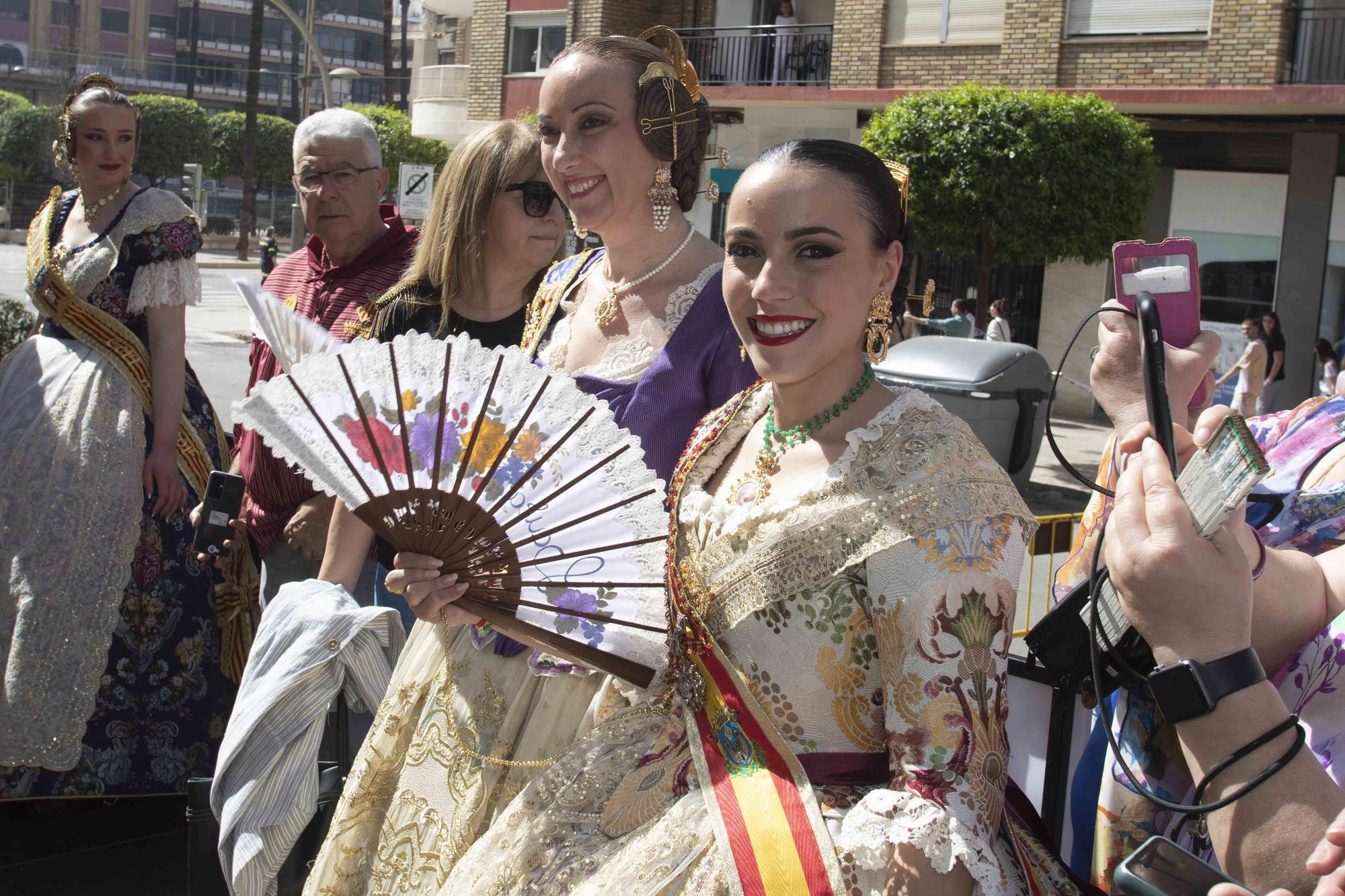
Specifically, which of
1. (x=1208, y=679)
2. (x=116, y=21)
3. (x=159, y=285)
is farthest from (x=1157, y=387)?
(x=116, y=21)

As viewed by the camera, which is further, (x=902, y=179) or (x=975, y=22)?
(x=975, y=22)

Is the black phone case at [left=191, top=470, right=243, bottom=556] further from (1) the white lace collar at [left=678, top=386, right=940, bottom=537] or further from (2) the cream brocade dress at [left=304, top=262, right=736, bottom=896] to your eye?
(1) the white lace collar at [left=678, top=386, right=940, bottom=537]

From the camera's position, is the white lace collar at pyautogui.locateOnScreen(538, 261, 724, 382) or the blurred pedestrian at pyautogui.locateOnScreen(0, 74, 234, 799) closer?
the white lace collar at pyautogui.locateOnScreen(538, 261, 724, 382)

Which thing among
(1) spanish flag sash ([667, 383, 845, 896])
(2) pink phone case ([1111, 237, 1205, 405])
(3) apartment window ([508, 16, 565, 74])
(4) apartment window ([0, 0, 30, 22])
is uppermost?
(4) apartment window ([0, 0, 30, 22])

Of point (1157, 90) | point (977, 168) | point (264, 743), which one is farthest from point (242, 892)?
point (1157, 90)

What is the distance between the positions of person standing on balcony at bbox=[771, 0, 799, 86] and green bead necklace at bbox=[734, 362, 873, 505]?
19685 millimetres

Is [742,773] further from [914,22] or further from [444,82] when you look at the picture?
[444,82]

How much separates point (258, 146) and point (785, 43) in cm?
3880

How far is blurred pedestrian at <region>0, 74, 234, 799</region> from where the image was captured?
400 cm

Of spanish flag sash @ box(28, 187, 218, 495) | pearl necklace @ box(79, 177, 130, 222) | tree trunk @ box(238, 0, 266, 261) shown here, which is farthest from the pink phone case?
tree trunk @ box(238, 0, 266, 261)

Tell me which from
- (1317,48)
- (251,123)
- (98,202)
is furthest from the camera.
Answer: (251,123)

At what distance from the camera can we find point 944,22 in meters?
18.5

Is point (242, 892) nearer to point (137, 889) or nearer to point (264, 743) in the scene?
point (264, 743)

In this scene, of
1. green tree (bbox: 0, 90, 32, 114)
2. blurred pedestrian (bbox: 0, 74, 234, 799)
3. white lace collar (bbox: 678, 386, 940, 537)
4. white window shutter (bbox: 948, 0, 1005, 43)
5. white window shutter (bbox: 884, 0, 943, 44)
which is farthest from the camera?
green tree (bbox: 0, 90, 32, 114)
